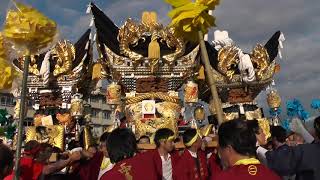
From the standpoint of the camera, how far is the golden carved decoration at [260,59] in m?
16.7

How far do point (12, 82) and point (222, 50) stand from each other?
1222cm

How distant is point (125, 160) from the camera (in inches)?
148

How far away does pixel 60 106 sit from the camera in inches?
689

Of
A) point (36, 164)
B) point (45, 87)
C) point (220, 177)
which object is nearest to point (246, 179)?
point (220, 177)

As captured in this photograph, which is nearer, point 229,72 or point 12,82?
point 12,82

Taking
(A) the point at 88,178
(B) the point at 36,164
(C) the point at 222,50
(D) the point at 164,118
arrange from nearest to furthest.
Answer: (B) the point at 36,164 < (A) the point at 88,178 < (D) the point at 164,118 < (C) the point at 222,50

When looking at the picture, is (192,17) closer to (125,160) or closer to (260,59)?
(125,160)

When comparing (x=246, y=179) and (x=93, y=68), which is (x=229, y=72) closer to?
(x=93, y=68)

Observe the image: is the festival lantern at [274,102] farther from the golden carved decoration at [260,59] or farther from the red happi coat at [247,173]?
the red happi coat at [247,173]

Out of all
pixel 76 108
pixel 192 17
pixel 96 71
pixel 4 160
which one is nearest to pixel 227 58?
pixel 96 71

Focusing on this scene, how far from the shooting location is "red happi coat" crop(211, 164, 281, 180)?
8.97ft

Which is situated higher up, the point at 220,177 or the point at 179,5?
the point at 179,5

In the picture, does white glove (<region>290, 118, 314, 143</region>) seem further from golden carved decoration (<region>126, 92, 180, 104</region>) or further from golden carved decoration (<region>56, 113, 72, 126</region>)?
golden carved decoration (<region>56, 113, 72, 126</region>)

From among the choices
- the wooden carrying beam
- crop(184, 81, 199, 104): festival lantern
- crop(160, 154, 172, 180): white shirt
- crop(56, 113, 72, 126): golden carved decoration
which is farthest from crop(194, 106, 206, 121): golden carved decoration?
crop(160, 154, 172, 180): white shirt
